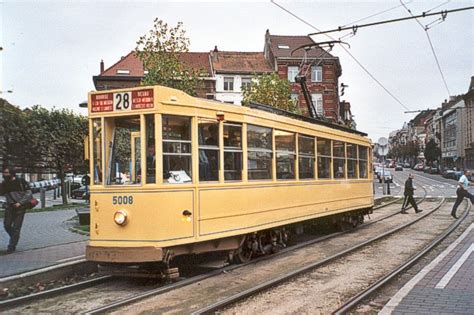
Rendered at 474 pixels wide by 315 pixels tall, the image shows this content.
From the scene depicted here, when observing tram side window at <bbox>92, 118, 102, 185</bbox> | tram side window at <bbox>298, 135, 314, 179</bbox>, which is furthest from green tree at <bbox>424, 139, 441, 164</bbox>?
tram side window at <bbox>92, 118, 102, 185</bbox>

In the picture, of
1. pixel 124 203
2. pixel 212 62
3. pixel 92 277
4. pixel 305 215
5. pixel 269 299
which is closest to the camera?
pixel 269 299

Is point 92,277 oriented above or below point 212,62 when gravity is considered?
below

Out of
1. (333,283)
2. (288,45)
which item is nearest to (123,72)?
(288,45)

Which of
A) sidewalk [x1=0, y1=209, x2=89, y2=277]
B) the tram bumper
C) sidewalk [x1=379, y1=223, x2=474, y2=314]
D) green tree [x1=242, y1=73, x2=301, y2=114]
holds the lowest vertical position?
sidewalk [x1=379, y1=223, x2=474, y2=314]

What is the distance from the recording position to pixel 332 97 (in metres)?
56.0

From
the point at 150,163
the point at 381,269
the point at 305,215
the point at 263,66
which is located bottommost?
the point at 381,269

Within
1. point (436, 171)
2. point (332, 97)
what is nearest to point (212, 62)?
point (332, 97)

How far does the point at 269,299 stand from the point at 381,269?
3092 millimetres

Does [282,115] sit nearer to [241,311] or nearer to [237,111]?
[237,111]

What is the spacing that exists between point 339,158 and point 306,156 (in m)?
2.66

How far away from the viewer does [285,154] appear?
36.5 feet

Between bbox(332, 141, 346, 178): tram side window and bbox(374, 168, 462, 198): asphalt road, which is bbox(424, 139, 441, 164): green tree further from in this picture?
bbox(332, 141, 346, 178): tram side window

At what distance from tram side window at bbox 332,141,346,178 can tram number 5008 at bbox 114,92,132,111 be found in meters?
7.10

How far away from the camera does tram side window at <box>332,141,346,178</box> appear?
46.6ft
